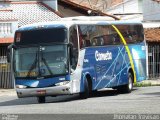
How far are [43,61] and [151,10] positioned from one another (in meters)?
32.7

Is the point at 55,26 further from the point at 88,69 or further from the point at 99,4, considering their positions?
the point at 99,4

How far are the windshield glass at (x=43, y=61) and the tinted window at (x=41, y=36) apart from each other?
10.9 inches

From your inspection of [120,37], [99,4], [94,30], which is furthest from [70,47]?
[99,4]

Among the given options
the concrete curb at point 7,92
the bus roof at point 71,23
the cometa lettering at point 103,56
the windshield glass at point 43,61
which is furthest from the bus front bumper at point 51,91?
the concrete curb at point 7,92

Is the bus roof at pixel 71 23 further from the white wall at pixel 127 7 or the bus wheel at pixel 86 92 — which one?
the white wall at pixel 127 7

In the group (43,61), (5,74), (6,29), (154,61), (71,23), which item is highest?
(71,23)

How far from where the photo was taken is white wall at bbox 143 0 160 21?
5370 centimetres

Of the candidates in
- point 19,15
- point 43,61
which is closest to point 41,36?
point 43,61

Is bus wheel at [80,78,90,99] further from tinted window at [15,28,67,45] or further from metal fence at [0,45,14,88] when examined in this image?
metal fence at [0,45,14,88]

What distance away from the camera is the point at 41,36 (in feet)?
77.9

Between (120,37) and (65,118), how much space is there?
11900 millimetres

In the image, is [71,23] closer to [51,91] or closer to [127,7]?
[51,91]

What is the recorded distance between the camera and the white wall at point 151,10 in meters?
53.7

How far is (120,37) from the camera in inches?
1084
